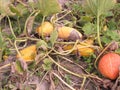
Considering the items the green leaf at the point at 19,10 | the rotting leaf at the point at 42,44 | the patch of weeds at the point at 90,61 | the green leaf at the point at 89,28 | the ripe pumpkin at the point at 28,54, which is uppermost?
the green leaf at the point at 19,10

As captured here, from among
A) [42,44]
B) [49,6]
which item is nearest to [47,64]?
[42,44]

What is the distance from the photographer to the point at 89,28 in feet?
6.71

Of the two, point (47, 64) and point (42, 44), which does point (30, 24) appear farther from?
point (47, 64)

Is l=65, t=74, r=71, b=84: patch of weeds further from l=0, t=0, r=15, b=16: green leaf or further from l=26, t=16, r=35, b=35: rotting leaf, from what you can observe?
l=0, t=0, r=15, b=16: green leaf

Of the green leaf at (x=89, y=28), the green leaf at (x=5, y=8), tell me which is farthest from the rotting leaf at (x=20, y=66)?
the green leaf at (x=89, y=28)

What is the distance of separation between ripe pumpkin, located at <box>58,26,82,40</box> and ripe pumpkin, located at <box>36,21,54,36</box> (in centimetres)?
7

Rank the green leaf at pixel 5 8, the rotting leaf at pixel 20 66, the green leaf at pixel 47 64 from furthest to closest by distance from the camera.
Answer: the green leaf at pixel 5 8
the green leaf at pixel 47 64
the rotting leaf at pixel 20 66

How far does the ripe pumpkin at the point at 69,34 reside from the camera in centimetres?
204

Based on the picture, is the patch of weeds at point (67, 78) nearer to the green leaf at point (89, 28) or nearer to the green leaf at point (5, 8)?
the green leaf at point (89, 28)

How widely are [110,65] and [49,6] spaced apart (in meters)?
0.52

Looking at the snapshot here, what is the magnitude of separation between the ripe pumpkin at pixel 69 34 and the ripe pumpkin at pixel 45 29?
7 cm

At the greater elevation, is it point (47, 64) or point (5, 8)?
point (5, 8)

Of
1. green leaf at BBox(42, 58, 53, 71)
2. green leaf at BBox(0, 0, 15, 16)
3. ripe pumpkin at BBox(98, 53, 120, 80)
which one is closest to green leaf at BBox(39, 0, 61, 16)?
green leaf at BBox(0, 0, 15, 16)

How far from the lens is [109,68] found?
180cm
